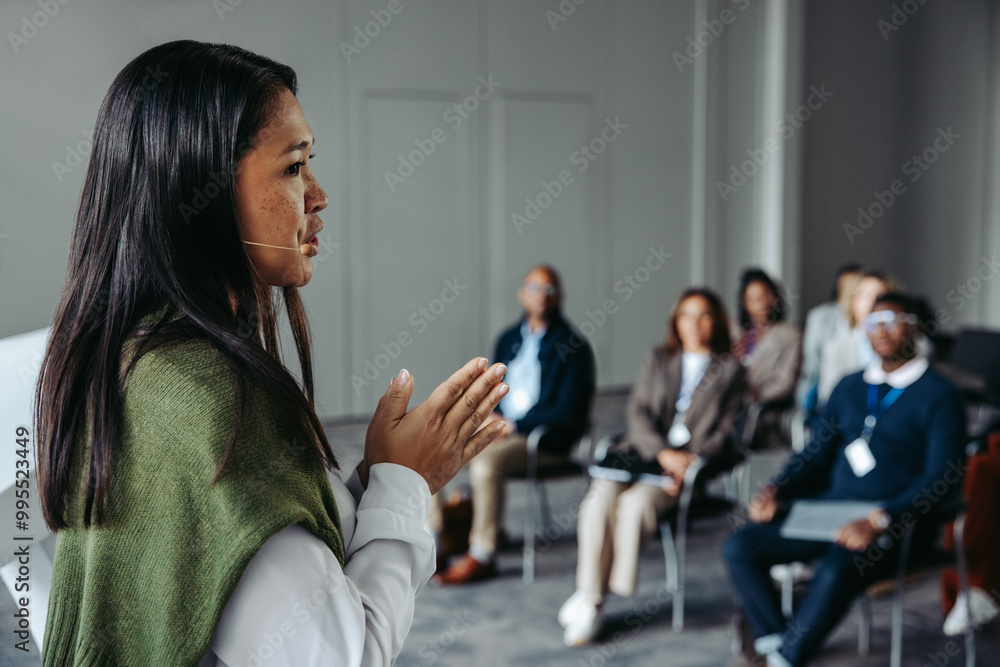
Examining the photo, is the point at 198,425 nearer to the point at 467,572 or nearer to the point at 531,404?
the point at 467,572

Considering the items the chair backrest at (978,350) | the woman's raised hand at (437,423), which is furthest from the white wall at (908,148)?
the woman's raised hand at (437,423)

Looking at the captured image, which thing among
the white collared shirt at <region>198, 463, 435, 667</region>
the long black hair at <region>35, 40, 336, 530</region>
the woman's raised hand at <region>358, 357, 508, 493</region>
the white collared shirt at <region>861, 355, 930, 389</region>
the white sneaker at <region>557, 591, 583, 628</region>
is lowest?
the white sneaker at <region>557, 591, 583, 628</region>

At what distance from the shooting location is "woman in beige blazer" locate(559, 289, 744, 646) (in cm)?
345

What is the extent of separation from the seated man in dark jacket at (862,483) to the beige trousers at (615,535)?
43cm

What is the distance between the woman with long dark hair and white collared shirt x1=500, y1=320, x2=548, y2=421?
3481mm

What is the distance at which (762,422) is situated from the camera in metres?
4.76

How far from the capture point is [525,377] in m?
4.53

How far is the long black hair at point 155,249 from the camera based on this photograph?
2.82 feet

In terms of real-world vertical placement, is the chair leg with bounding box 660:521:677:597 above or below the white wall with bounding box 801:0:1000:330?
below

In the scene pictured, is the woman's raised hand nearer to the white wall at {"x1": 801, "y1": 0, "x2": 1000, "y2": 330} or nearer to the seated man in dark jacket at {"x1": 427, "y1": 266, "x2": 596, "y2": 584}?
the seated man in dark jacket at {"x1": 427, "y1": 266, "x2": 596, "y2": 584}

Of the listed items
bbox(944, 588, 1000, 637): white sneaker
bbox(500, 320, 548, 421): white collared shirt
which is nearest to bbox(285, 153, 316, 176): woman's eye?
bbox(944, 588, 1000, 637): white sneaker

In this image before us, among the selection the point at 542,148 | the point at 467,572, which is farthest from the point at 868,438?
the point at 542,148

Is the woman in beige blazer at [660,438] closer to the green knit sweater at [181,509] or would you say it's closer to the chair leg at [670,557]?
the chair leg at [670,557]

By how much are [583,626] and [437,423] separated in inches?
99.7
